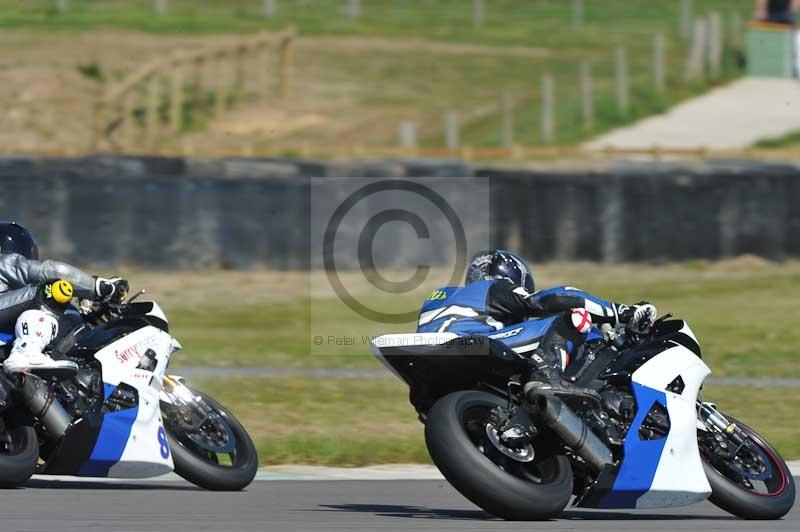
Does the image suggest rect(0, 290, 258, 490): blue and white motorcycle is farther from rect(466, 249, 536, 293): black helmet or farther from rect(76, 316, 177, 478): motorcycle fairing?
rect(466, 249, 536, 293): black helmet

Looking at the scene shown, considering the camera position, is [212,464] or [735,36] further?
[735,36]

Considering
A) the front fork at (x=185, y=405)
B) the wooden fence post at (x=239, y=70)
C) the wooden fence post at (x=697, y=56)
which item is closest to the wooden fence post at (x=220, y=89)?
the wooden fence post at (x=239, y=70)

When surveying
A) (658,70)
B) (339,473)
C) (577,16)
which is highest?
(339,473)

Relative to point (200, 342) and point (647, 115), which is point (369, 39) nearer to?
point (647, 115)

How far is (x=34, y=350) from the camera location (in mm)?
8117

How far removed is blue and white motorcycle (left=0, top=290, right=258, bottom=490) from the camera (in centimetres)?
817

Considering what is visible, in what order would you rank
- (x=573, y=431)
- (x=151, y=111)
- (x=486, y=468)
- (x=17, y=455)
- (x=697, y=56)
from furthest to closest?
(x=697, y=56), (x=151, y=111), (x=17, y=455), (x=573, y=431), (x=486, y=468)

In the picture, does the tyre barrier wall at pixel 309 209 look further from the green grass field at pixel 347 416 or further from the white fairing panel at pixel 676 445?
the white fairing panel at pixel 676 445

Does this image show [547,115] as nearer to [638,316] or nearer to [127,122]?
[127,122]

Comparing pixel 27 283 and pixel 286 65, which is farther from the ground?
pixel 27 283

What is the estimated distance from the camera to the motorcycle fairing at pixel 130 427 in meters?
8.17

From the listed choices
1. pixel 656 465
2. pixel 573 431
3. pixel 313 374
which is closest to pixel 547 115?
pixel 313 374

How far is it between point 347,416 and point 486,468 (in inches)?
186

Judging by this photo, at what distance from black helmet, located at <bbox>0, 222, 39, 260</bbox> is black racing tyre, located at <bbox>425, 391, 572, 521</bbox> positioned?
267 centimetres
